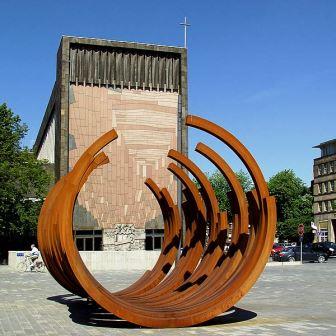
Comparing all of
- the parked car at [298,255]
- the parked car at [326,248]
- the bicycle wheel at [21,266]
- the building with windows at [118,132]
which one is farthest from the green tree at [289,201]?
the bicycle wheel at [21,266]

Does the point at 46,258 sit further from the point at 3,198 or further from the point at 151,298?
the point at 3,198

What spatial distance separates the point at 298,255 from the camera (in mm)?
39188

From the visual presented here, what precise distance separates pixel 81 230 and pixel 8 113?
30.9 feet

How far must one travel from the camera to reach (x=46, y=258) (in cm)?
1259

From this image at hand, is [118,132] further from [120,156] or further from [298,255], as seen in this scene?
[298,255]

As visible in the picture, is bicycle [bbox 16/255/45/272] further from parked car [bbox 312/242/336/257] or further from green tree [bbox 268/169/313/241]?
green tree [bbox 268/169/313/241]

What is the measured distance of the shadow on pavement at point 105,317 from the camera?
408 inches

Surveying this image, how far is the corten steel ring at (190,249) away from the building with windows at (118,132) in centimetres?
2699

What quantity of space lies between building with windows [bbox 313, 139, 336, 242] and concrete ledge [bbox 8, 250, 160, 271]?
141 feet

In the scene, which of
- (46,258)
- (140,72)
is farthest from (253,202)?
(140,72)

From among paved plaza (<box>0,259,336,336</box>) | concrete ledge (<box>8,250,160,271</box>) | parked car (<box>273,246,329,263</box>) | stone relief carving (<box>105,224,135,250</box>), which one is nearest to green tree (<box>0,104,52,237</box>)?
concrete ledge (<box>8,250,160,271</box>)

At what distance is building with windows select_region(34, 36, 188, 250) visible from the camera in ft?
133

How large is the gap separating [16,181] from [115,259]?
28.3 feet

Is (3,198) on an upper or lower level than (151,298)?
upper
